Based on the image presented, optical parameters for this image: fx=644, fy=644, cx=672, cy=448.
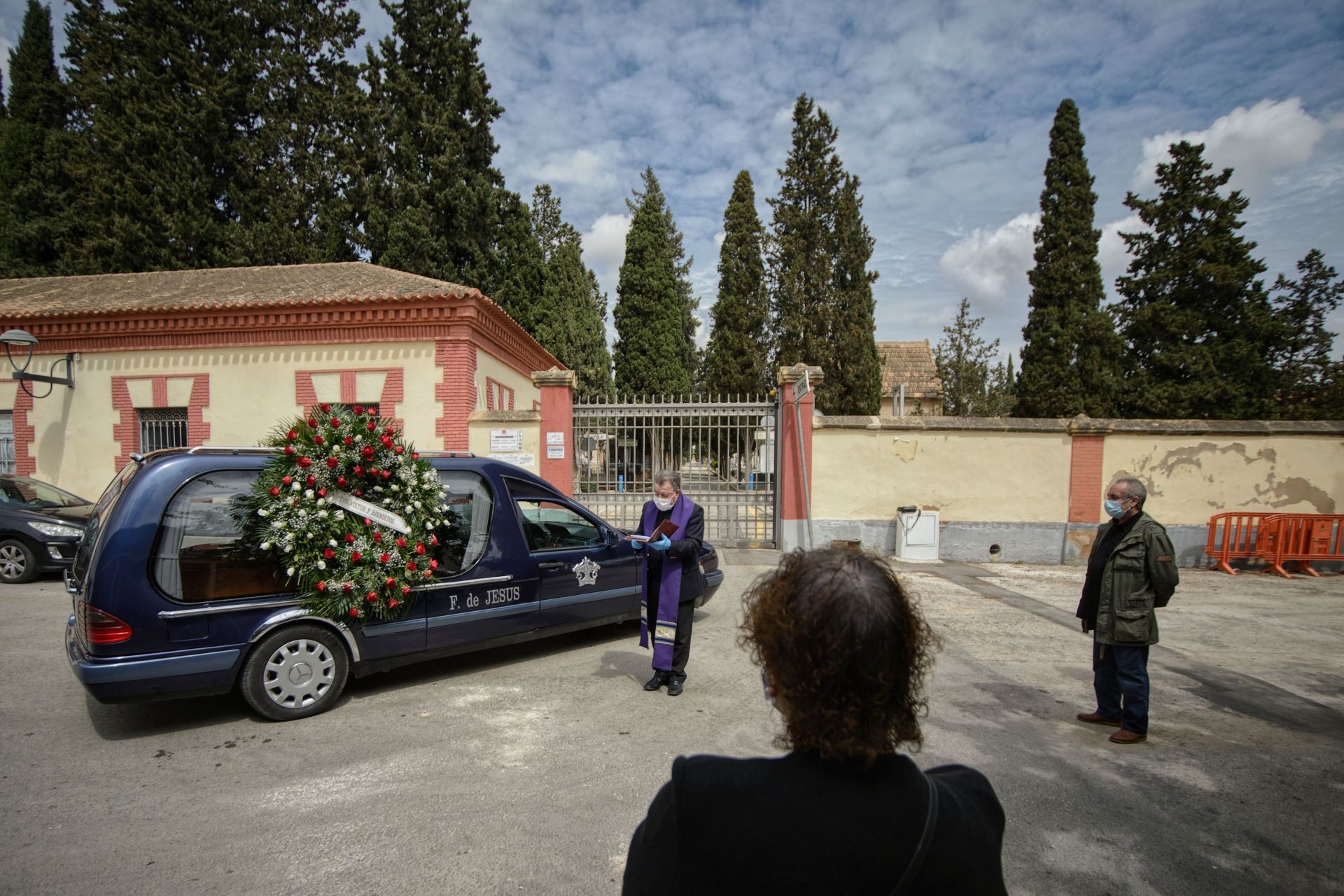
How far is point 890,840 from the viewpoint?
0.99m

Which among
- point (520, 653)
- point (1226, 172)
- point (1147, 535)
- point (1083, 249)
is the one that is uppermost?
point (1226, 172)

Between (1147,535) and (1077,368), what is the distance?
16.8 metres

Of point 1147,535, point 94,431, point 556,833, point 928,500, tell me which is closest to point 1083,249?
point 928,500

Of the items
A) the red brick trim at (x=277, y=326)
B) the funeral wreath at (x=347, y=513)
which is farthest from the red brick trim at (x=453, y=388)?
the funeral wreath at (x=347, y=513)

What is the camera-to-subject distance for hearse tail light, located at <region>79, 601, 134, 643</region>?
12.5 feet

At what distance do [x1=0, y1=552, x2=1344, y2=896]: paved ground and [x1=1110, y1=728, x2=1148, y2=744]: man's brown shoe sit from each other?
6 cm

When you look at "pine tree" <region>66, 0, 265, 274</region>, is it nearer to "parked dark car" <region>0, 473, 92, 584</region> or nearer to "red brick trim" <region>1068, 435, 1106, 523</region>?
"parked dark car" <region>0, 473, 92, 584</region>

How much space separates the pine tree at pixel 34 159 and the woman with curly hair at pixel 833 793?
3377cm

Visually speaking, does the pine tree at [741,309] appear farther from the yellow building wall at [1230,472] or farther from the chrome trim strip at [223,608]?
the chrome trim strip at [223,608]

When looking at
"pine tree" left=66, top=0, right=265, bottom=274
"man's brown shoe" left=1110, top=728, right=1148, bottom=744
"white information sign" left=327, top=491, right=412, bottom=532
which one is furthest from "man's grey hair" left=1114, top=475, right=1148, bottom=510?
"pine tree" left=66, top=0, right=265, bottom=274

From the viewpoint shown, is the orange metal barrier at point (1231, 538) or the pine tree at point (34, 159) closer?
the orange metal barrier at point (1231, 538)

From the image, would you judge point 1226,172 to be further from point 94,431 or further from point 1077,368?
point 94,431

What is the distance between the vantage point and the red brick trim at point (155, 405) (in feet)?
44.3

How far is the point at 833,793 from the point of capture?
3.46 feet
